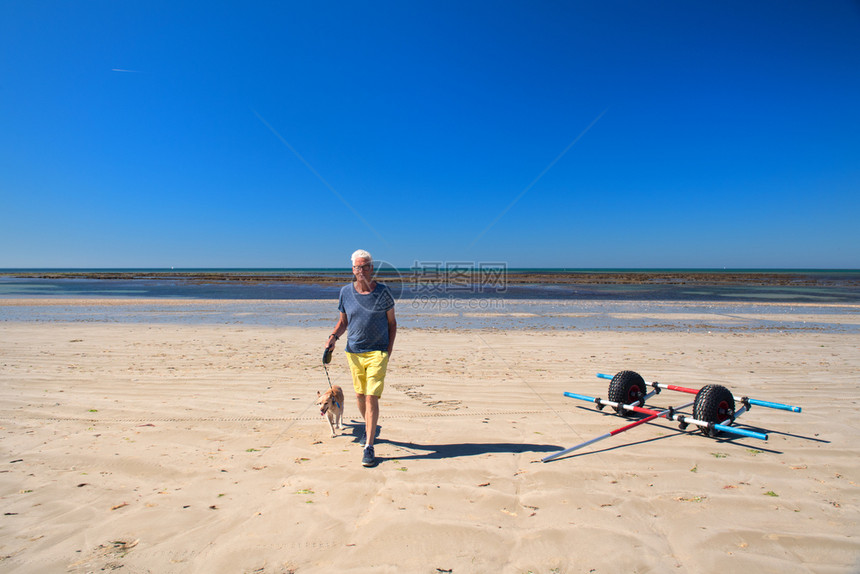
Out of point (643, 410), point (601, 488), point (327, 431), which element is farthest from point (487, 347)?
point (601, 488)

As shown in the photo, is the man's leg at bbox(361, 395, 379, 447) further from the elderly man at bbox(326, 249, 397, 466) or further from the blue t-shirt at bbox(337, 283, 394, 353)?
the blue t-shirt at bbox(337, 283, 394, 353)

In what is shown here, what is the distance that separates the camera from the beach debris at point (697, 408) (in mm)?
5031

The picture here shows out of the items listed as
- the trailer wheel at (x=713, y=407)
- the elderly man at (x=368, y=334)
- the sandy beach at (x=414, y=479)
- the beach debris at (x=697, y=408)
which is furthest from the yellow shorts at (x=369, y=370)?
the trailer wheel at (x=713, y=407)

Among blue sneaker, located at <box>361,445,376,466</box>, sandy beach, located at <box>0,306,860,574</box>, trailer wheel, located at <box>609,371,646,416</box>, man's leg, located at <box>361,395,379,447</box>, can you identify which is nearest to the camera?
sandy beach, located at <box>0,306,860,574</box>

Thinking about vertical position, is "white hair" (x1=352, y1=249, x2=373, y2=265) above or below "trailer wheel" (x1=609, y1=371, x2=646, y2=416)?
above

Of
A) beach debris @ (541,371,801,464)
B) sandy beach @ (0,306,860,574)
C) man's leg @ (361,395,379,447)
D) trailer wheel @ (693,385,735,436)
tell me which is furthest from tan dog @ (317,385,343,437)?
trailer wheel @ (693,385,735,436)

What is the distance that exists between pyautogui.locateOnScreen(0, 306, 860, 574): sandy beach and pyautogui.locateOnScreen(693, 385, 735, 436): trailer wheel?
0.95ft

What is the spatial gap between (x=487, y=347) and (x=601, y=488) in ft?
25.6

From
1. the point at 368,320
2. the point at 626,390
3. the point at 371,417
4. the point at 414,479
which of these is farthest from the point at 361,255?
the point at 626,390

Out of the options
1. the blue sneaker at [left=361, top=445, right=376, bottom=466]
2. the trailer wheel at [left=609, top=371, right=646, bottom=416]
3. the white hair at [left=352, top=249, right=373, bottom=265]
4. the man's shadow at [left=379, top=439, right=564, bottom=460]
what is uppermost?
the white hair at [left=352, top=249, right=373, bottom=265]

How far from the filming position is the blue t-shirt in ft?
15.3

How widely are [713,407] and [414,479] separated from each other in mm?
3610

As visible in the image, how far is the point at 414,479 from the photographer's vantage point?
14.0 feet

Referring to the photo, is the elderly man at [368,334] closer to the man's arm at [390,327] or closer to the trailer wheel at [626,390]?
the man's arm at [390,327]
